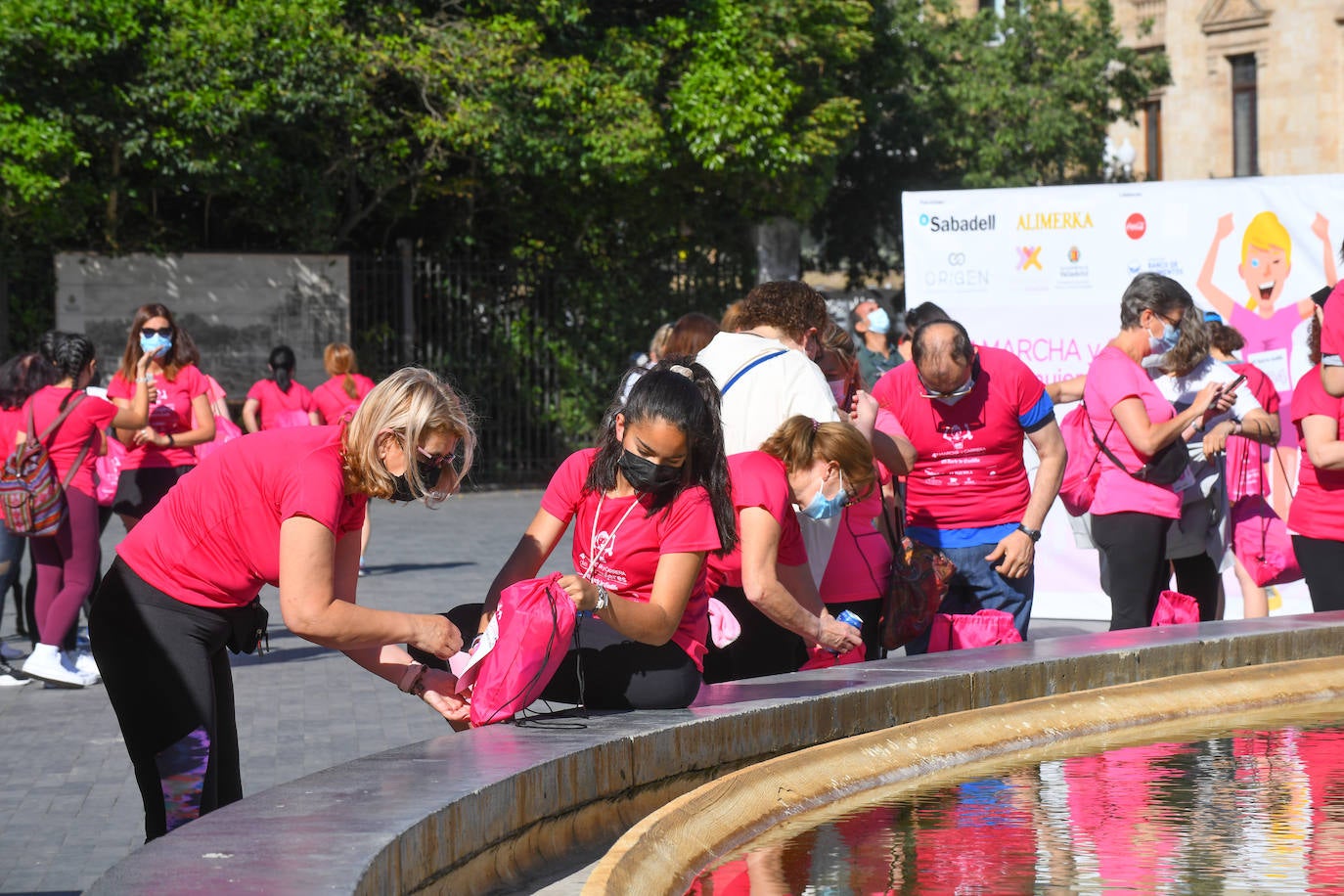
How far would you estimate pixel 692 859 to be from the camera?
13.3ft

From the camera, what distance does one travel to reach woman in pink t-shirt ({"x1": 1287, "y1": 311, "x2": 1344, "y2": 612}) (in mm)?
6625

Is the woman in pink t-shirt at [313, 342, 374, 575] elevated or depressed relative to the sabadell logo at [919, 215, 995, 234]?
depressed

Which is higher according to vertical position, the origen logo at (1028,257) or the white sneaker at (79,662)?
the origen logo at (1028,257)

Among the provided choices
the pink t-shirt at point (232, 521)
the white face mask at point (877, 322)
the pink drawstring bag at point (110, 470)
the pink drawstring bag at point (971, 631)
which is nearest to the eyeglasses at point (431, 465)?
the pink t-shirt at point (232, 521)

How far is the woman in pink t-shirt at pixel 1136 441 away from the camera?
7.11m

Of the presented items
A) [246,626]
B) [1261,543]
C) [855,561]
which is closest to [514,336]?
[1261,543]

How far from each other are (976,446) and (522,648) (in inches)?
121

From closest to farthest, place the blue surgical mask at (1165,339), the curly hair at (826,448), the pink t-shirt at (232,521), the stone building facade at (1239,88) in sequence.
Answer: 1. the pink t-shirt at (232,521)
2. the curly hair at (826,448)
3. the blue surgical mask at (1165,339)
4. the stone building facade at (1239,88)

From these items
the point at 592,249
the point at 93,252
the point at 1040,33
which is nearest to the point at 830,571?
the point at 93,252

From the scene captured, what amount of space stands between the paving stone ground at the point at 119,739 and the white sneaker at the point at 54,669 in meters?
0.06

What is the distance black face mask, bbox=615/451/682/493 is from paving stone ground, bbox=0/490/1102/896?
1130 mm

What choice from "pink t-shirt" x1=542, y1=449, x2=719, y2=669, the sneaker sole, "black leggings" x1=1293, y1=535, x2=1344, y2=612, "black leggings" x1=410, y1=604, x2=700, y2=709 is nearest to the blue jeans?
"black leggings" x1=1293, y1=535, x2=1344, y2=612

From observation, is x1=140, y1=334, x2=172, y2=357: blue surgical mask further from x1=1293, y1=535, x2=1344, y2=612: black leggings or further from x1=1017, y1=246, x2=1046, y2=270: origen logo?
x1=1293, y1=535, x2=1344, y2=612: black leggings

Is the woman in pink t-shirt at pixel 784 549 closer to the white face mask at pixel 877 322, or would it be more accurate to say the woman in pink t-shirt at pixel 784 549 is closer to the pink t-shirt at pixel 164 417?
the pink t-shirt at pixel 164 417
